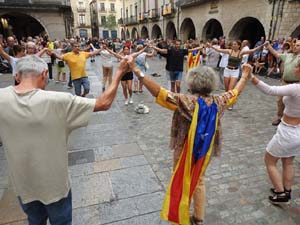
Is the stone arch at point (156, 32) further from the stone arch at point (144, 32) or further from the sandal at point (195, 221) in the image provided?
the sandal at point (195, 221)

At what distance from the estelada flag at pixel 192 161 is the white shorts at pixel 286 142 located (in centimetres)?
99

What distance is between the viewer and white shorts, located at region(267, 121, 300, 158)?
2465 millimetres

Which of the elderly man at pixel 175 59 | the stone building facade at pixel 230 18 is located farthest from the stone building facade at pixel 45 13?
the elderly man at pixel 175 59

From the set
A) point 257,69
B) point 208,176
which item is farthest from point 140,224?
point 257,69

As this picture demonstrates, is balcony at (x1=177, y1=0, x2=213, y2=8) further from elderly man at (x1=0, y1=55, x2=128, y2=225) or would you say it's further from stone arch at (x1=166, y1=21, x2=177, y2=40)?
elderly man at (x1=0, y1=55, x2=128, y2=225)

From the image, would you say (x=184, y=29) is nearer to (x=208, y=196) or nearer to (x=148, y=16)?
(x=148, y=16)

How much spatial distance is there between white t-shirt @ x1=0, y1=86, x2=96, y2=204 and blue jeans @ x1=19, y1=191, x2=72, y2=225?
0.11 metres

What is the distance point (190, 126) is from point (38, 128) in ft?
3.89

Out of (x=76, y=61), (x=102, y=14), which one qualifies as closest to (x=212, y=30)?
(x=76, y=61)

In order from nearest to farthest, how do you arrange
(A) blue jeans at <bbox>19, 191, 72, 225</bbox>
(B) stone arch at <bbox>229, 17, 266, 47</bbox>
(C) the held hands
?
(A) blue jeans at <bbox>19, 191, 72, 225</bbox> → (C) the held hands → (B) stone arch at <bbox>229, 17, 266, 47</bbox>

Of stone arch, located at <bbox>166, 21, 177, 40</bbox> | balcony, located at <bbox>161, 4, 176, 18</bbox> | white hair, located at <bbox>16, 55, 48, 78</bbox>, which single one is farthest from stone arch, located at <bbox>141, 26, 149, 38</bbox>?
white hair, located at <bbox>16, 55, 48, 78</bbox>

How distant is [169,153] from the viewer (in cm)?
401

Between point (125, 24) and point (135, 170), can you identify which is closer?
point (135, 170)

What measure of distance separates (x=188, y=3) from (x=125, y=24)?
2784cm
